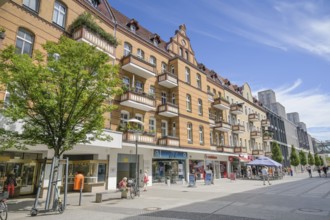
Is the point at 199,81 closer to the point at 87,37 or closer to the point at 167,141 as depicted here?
the point at 167,141

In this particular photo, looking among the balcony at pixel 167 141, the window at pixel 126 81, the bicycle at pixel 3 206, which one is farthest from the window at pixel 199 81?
the bicycle at pixel 3 206

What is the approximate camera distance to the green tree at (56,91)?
9.79m

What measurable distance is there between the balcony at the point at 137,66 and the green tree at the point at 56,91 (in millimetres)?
8720

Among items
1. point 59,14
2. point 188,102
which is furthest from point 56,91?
point 188,102

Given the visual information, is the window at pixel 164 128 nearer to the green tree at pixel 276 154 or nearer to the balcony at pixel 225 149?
the balcony at pixel 225 149

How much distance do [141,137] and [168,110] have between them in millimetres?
4553

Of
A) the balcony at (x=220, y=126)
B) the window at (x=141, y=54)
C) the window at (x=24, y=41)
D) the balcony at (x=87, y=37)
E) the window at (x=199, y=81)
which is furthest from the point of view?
the balcony at (x=220, y=126)

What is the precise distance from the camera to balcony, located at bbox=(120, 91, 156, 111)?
19219 millimetres

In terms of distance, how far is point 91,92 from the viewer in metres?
11.0

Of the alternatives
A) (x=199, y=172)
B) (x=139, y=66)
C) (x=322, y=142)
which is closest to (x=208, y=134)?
(x=199, y=172)

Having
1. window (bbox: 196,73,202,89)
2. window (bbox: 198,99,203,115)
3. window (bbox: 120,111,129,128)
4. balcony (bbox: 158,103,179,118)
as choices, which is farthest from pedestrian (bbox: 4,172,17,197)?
window (bbox: 196,73,202,89)

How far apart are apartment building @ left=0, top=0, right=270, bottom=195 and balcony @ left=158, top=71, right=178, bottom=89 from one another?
0.11 m

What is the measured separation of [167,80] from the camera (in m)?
23.6

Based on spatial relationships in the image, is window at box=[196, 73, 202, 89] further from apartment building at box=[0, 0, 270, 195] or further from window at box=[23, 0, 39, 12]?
window at box=[23, 0, 39, 12]
